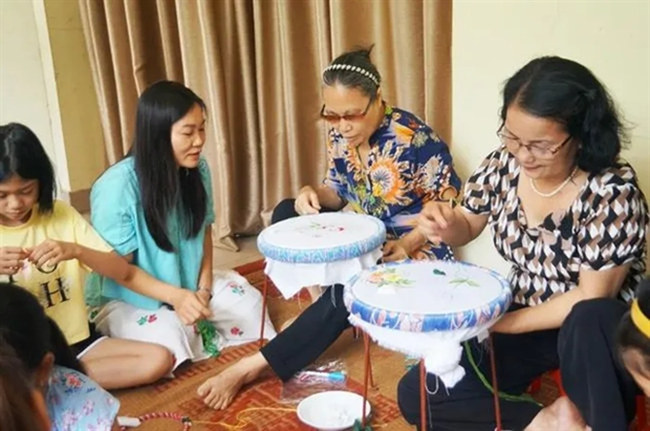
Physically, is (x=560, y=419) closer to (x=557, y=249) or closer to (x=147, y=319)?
(x=557, y=249)

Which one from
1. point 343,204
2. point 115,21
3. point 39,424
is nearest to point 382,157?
point 343,204

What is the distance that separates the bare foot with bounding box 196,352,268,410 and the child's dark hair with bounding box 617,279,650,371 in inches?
34.8

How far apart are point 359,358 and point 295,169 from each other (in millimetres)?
942

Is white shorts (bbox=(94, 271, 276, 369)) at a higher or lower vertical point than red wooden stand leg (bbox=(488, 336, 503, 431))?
lower

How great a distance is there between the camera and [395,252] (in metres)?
1.66

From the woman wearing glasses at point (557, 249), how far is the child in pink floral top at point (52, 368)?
1.96 ft

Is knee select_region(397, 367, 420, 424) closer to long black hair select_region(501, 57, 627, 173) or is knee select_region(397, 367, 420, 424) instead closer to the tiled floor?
long black hair select_region(501, 57, 627, 173)

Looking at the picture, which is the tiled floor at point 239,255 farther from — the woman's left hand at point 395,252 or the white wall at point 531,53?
the woman's left hand at point 395,252

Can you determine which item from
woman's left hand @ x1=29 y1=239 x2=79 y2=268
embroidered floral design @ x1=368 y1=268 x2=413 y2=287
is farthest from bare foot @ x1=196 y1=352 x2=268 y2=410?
embroidered floral design @ x1=368 y1=268 x2=413 y2=287

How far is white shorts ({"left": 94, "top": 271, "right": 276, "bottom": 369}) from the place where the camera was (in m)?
1.76

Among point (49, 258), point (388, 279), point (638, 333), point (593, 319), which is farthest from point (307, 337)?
point (638, 333)

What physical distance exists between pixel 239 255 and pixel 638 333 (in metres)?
1.91

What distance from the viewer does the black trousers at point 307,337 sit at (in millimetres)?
1619

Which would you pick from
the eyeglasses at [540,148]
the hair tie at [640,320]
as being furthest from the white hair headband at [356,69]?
the hair tie at [640,320]
